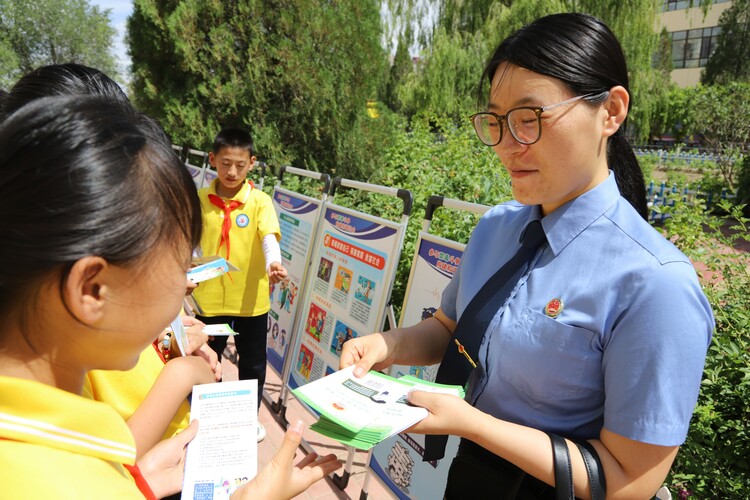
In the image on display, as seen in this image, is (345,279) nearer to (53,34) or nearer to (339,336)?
(339,336)

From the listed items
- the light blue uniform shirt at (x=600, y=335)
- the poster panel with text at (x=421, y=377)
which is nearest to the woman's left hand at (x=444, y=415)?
the light blue uniform shirt at (x=600, y=335)

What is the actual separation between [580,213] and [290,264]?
2963mm

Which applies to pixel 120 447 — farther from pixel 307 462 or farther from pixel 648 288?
pixel 648 288

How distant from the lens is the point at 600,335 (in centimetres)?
114

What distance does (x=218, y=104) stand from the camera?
784cm

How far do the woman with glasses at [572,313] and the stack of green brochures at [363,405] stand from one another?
0.05 meters

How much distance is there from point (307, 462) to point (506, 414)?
524 mm

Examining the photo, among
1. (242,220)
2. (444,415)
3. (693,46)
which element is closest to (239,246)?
(242,220)

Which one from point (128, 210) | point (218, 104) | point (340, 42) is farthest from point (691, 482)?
point (218, 104)

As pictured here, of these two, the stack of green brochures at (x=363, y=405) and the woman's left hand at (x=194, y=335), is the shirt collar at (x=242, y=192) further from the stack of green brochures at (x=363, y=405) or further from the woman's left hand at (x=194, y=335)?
the stack of green brochures at (x=363, y=405)

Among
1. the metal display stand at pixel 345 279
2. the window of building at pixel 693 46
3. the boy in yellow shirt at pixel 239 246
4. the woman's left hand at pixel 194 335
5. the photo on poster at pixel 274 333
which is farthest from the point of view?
the window of building at pixel 693 46

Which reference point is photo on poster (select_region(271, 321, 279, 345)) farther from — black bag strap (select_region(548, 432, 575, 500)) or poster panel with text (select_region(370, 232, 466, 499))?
black bag strap (select_region(548, 432, 575, 500))

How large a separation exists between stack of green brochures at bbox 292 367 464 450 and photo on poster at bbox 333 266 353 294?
1755 mm

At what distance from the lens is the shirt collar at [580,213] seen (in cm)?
126
